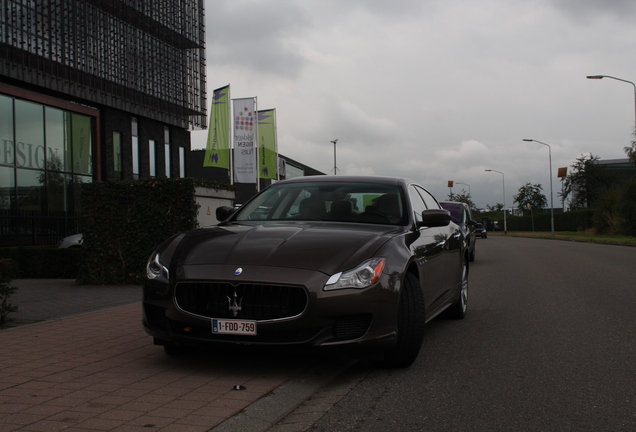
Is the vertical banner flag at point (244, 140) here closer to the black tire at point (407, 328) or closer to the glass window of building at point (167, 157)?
the glass window of building at point (167, 157)

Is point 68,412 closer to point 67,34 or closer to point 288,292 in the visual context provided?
point 288,292

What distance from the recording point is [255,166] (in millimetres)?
27578

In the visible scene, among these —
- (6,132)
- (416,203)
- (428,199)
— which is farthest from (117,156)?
(416,203)

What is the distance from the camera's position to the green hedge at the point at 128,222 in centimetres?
1187

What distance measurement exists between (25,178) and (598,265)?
63.0ft

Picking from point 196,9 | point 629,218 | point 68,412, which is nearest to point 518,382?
point 68,412

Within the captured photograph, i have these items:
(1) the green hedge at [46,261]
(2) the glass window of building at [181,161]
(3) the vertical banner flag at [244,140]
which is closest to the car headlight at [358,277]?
(1) the green hedge at [46,261]

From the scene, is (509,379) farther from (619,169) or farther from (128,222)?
(619,169)

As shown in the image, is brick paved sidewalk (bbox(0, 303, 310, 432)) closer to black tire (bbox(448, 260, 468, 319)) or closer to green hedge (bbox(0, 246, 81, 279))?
black tire (bbox(448, 260, 468, 319))

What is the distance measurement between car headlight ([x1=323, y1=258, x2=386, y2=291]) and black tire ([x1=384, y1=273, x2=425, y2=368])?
14.6 inches

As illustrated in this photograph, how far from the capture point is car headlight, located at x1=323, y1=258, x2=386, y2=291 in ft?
15.0

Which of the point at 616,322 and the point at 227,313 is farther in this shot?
the point at 616,322

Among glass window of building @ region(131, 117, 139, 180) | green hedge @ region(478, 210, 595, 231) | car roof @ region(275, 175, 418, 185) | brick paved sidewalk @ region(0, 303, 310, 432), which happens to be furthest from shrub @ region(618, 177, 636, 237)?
brick paved sidewalk @ region(0, 303, 310, 432)

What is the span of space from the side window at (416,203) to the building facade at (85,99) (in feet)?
57.7
